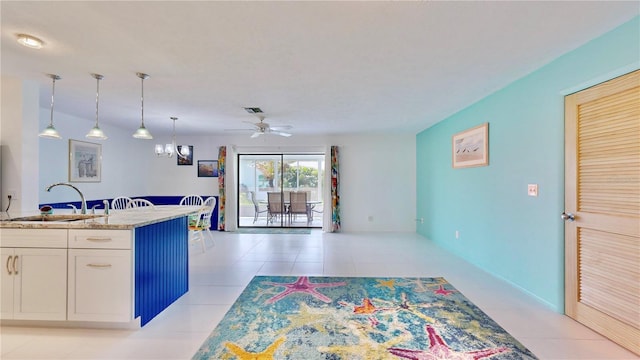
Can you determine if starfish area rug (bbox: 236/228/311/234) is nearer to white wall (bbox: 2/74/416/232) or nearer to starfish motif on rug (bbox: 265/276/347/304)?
white wall (bbox: 2/74/416/232)

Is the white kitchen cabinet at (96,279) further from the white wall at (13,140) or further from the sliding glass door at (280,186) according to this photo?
the sliding glass door at (280,186)

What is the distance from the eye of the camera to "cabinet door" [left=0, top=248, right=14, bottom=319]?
7.67 feet

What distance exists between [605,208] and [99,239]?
410cm

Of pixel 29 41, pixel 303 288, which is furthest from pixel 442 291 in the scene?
pixel 29 41

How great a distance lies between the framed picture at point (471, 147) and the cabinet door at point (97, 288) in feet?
14.0

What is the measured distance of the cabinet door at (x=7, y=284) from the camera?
7.67 feet

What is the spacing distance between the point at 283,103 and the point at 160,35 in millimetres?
2040

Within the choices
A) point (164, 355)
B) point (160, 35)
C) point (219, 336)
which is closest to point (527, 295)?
point (219, 336)

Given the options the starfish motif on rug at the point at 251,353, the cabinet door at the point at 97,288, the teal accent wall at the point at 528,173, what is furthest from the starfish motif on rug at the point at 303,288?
the teal accent wall at the point at 528,173

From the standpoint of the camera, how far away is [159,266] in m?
2.67

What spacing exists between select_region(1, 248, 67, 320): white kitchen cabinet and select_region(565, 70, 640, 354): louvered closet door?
436cm

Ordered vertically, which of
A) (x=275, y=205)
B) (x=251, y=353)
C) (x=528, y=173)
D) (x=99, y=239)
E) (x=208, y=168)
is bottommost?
(x=251, y=353)

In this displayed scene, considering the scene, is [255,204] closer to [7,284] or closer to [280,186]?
[280,186]

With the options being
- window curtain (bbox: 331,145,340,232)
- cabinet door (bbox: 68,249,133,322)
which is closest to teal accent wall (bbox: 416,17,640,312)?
window curtain (bbox: 331,145,340,232)
